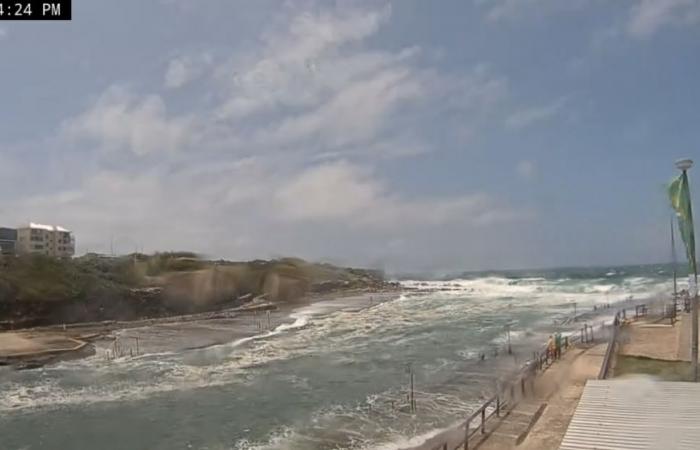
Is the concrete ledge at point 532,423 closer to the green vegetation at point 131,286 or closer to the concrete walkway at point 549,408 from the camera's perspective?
the concrete walkway at point 549,408

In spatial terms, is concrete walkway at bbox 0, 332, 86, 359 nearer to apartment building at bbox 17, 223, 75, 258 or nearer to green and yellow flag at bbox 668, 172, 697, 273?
green and yellow flag at bbox 668, 172, 697, 273

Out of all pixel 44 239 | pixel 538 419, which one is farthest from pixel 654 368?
pixel 44 239

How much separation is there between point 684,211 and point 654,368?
12185mm

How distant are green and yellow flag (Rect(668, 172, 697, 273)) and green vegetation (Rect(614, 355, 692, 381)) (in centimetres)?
798

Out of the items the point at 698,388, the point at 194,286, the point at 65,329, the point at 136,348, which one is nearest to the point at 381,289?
the point at 194,286

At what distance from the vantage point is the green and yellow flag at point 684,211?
13141mm

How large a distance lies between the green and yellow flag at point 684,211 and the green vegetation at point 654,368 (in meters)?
7.98

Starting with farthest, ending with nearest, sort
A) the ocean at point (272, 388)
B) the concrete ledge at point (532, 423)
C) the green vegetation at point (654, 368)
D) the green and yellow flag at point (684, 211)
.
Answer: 1. the ocean at point (272, 388)
2. the green vegetation at point (654, 368)
3. the concrete ledge at point (532, 423)
4. the green and yellow flag at point (684, 211)

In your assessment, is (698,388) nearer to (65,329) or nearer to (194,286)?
(65,329)

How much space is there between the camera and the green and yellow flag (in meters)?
13.1

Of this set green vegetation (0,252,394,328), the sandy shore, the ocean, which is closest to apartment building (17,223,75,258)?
green vegetation (0,252,394,328)

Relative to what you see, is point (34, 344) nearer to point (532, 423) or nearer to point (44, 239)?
point (532, 423)

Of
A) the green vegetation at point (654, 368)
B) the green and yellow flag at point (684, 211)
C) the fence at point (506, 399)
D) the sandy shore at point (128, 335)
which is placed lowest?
the sandy shore at point (128, 335)

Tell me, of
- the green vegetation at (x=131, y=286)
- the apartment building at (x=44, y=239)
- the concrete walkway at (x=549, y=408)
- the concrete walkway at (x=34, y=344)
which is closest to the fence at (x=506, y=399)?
the concrete walkway at (x=549, y=408)
